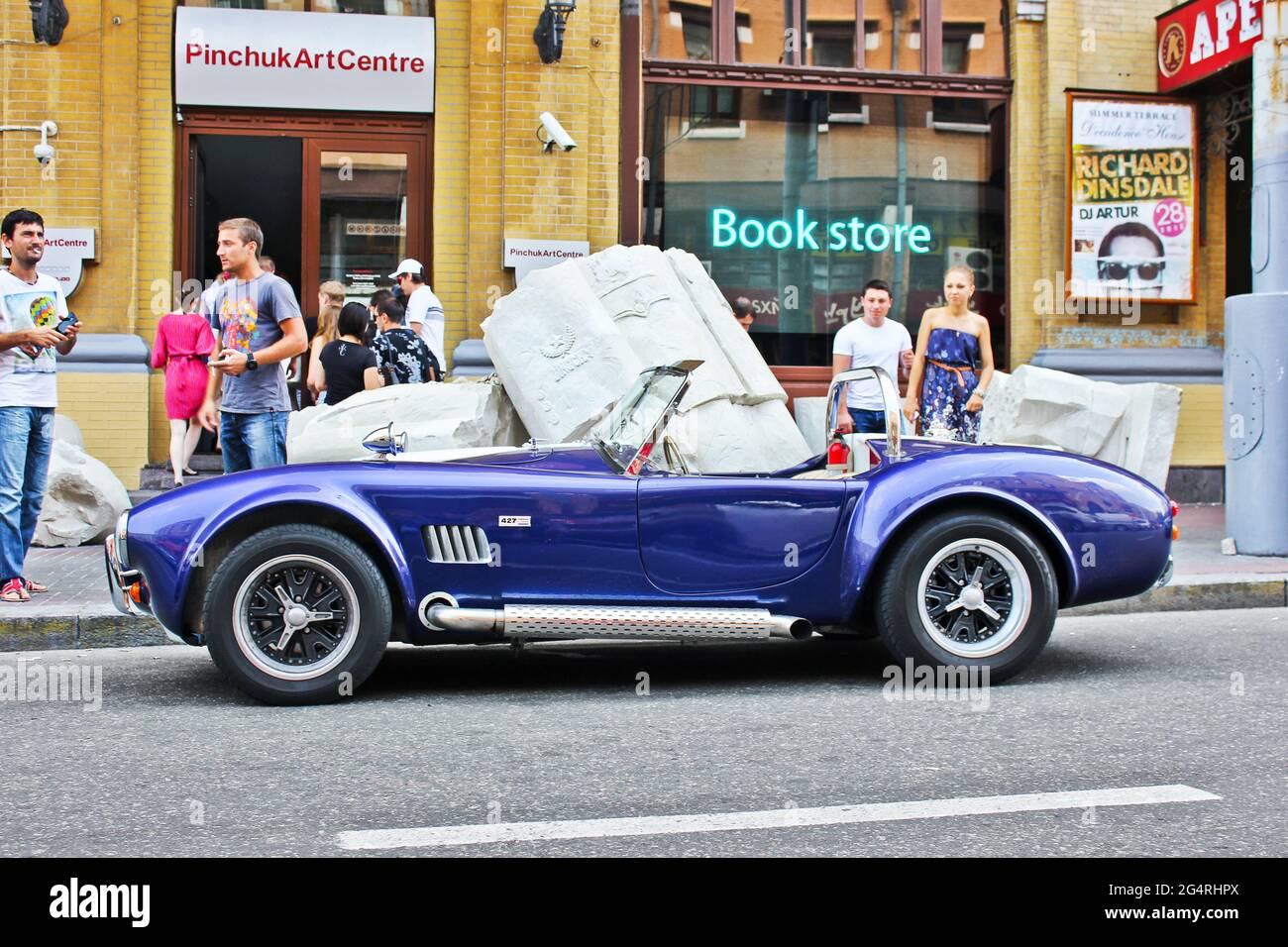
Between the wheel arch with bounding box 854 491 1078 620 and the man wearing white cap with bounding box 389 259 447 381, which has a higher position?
the man wearing white cap with bounding box 389 259 447 381

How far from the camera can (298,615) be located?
5.27 meters

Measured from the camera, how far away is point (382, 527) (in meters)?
5.28

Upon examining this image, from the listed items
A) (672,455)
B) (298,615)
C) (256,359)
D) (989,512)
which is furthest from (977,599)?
(256,359)

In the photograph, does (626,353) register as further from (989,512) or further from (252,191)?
(252,191)

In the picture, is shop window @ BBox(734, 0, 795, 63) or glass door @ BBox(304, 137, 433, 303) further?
shop window @ BBox(734, 0, 795, 63)

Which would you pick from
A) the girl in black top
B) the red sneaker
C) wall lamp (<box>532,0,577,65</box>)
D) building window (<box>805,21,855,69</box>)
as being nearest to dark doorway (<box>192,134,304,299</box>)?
wall lamp (<box>532,0,577,65</box>)

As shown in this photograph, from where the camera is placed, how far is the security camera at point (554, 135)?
12.2m

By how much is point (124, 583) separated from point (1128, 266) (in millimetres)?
10589

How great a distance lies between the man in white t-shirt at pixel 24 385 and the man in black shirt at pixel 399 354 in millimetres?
2085

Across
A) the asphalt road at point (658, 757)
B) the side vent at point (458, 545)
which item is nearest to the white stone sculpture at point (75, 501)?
the asphalt road at point (658, 757)

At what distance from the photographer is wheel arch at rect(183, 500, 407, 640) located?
17.4 feet

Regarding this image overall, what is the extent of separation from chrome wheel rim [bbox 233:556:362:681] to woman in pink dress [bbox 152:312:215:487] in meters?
5.85

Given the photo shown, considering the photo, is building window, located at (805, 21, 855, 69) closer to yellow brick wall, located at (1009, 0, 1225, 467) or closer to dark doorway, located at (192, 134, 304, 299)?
yellow brick wall, located at (1009, 0, 1225, 467)
